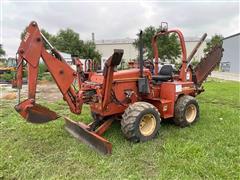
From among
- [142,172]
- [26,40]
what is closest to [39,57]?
[26,40]

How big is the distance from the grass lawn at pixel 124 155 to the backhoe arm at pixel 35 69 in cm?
63

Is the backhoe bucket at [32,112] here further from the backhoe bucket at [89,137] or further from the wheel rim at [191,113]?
the wheel rim at [191,113]

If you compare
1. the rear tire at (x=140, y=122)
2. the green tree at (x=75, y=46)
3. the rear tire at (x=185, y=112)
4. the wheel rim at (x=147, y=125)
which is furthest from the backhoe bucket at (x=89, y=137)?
the green tree at (x=75, y=46)

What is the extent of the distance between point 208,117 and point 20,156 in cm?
452

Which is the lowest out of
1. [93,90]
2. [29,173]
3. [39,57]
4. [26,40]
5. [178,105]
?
[29,173]

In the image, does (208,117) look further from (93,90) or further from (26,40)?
(26,40)

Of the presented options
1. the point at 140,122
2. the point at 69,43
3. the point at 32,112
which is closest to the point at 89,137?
the point at 140,122

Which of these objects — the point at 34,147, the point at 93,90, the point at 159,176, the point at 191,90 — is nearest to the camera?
the point at 159,176

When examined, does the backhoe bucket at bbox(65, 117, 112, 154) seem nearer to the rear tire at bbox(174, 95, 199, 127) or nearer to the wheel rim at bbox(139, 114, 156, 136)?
the wheel rim at bbox(139, 114, 156, 136)

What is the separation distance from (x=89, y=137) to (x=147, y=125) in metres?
1.14

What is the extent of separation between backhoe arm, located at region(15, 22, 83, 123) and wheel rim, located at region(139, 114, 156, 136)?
1.44 m

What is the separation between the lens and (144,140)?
15.7ft

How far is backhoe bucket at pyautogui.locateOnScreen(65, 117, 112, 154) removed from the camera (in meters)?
4.25

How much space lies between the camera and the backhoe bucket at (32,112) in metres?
4.38
